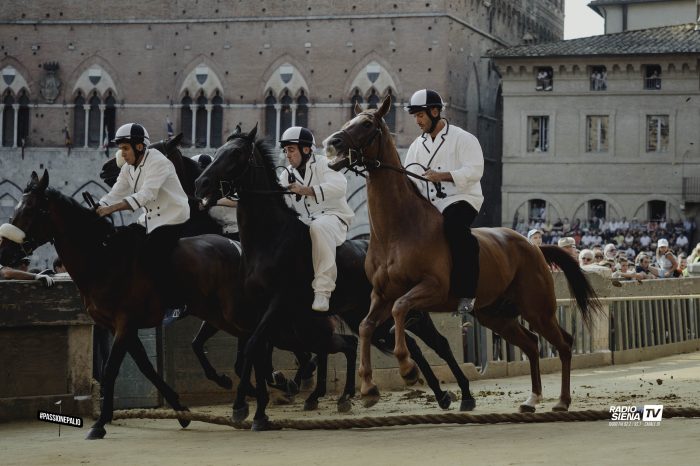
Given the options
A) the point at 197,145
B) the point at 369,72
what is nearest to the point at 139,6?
the point at 197,145

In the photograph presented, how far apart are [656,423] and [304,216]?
3.70 m

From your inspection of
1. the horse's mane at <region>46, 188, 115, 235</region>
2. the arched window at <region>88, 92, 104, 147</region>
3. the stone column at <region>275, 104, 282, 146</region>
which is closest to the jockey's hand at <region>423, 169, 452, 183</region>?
the horse's mane at <region>46, 188, 115, 235</region>

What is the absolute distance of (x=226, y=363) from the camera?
1391cm

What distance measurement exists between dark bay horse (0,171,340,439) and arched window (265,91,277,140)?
38.4m

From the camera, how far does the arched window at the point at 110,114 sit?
5131 cm

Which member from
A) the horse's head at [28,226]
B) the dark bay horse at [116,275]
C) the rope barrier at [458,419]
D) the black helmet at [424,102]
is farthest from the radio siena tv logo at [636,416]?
the horse's head at [28,226]

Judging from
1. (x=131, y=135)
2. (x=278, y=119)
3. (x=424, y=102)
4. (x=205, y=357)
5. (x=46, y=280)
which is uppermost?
(x=278, y=119)

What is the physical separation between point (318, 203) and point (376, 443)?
120 inches

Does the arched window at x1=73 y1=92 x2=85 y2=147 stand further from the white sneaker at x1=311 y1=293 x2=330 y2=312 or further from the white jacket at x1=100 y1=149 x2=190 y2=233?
the white sneaker at x1=311 y1=293 x2=330 y2=312

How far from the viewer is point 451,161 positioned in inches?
452

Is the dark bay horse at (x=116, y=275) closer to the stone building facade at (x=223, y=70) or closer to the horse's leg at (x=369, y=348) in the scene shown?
the horse's leg at (x=369, y=348)

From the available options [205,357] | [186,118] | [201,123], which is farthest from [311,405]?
[186,118]

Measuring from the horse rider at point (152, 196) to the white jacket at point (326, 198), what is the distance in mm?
949

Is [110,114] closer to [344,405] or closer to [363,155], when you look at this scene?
[344,405]
